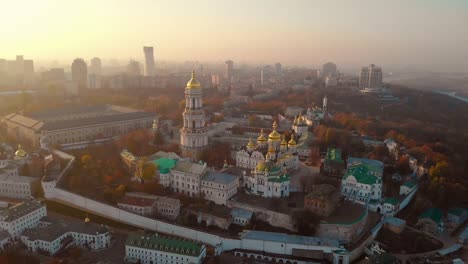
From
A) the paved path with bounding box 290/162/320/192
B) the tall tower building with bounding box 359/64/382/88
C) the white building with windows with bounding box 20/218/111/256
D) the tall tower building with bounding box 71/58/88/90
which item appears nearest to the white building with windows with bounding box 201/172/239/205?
the paved path with bounding box 290/162/320/192

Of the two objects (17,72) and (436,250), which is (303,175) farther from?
(17,72)

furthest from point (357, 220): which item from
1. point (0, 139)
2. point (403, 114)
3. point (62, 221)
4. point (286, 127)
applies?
point (403, 114)

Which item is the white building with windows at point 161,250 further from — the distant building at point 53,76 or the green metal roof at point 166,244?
the distant building at point 53,76

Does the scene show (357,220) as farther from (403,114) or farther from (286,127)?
(403,114)

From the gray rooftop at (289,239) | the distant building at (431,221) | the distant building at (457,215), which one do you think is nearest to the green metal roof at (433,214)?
the distant building at (431,221)

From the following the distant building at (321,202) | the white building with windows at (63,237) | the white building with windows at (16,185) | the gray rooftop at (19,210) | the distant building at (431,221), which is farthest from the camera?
the white building with windows at (16,185)

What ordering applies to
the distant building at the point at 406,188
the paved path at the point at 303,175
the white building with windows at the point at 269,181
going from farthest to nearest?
the distant building at the point at 406,188, the paved path at the point at 303,175, the white building with windows at the point at 269,181

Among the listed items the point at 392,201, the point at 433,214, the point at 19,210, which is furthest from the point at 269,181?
the point at 19,210

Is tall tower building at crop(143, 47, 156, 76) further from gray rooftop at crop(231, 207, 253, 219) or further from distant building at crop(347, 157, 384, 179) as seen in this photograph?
gray rooftop at crop(231, 207, 253, 219)
